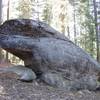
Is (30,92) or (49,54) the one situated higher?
(49,54)

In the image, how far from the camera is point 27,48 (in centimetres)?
853

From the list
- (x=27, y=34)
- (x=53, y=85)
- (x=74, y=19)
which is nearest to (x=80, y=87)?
(x=53, y=85)

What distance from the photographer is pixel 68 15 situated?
2753cm

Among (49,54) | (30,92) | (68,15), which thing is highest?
(68,15)

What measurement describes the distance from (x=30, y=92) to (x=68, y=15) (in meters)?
21.5

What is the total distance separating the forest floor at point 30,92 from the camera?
635 cm

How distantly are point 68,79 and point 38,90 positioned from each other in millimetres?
1666

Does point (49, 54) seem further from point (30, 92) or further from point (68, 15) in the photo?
point (68, 15)

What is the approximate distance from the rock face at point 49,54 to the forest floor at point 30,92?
1.86 ft

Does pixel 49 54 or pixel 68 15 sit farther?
pixel 68 15

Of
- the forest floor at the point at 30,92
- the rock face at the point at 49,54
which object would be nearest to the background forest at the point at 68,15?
the rock face at the point at 49,54

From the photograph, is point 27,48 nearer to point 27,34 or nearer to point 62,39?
point 27,34

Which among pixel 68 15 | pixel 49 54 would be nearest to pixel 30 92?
pixel 49 54

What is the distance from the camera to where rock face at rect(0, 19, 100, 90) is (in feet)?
27.7
